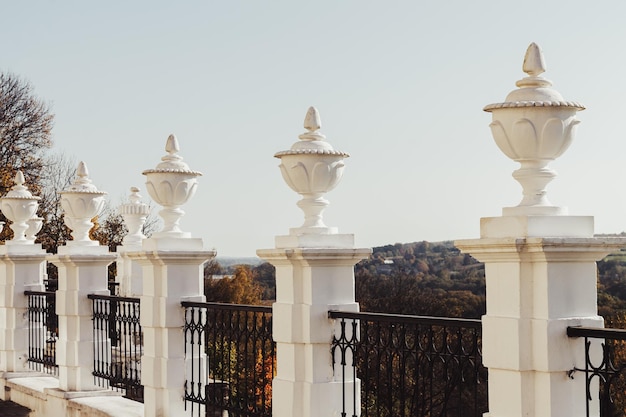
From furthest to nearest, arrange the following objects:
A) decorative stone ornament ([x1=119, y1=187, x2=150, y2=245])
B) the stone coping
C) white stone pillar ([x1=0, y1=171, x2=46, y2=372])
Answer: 1. decorative stone ornament ([x1=119, y1=187, x2=150, y2=245])
2. white stone pillar ([x1=0, y1=171, x2=46, y2=372])
3. the stone coping

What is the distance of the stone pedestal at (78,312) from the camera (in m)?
11.1

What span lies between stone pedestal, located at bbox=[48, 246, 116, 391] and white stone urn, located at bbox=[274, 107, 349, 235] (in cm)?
488

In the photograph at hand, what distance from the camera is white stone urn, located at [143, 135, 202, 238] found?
8.82 meters

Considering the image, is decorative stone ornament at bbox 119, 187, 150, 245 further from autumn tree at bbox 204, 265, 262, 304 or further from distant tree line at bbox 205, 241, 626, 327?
autumn tree at bbox 204, 265, 262, 304

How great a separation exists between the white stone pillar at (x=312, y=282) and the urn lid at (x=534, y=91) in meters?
2.01

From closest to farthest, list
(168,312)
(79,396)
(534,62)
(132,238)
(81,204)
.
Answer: (534,62) < (168,312) < (79,396) < (81,204) < (132,238)

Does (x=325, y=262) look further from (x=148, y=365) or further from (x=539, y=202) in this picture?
(x=148, y=365)

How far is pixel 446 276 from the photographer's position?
4584cm

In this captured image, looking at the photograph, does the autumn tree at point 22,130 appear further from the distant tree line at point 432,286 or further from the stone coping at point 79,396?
the stone coping at point 79,396

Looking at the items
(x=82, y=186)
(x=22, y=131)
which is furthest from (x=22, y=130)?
(x=82, y=186)

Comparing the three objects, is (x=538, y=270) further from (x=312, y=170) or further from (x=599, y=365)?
(x=312, y=170)

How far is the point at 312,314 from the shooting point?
701cm

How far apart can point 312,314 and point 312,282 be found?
0.25m

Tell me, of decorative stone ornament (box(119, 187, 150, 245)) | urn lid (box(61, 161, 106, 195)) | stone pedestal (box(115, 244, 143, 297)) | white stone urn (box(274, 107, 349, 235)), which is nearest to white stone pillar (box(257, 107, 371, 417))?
white stone urn (box(274, 107, 349, 235))
